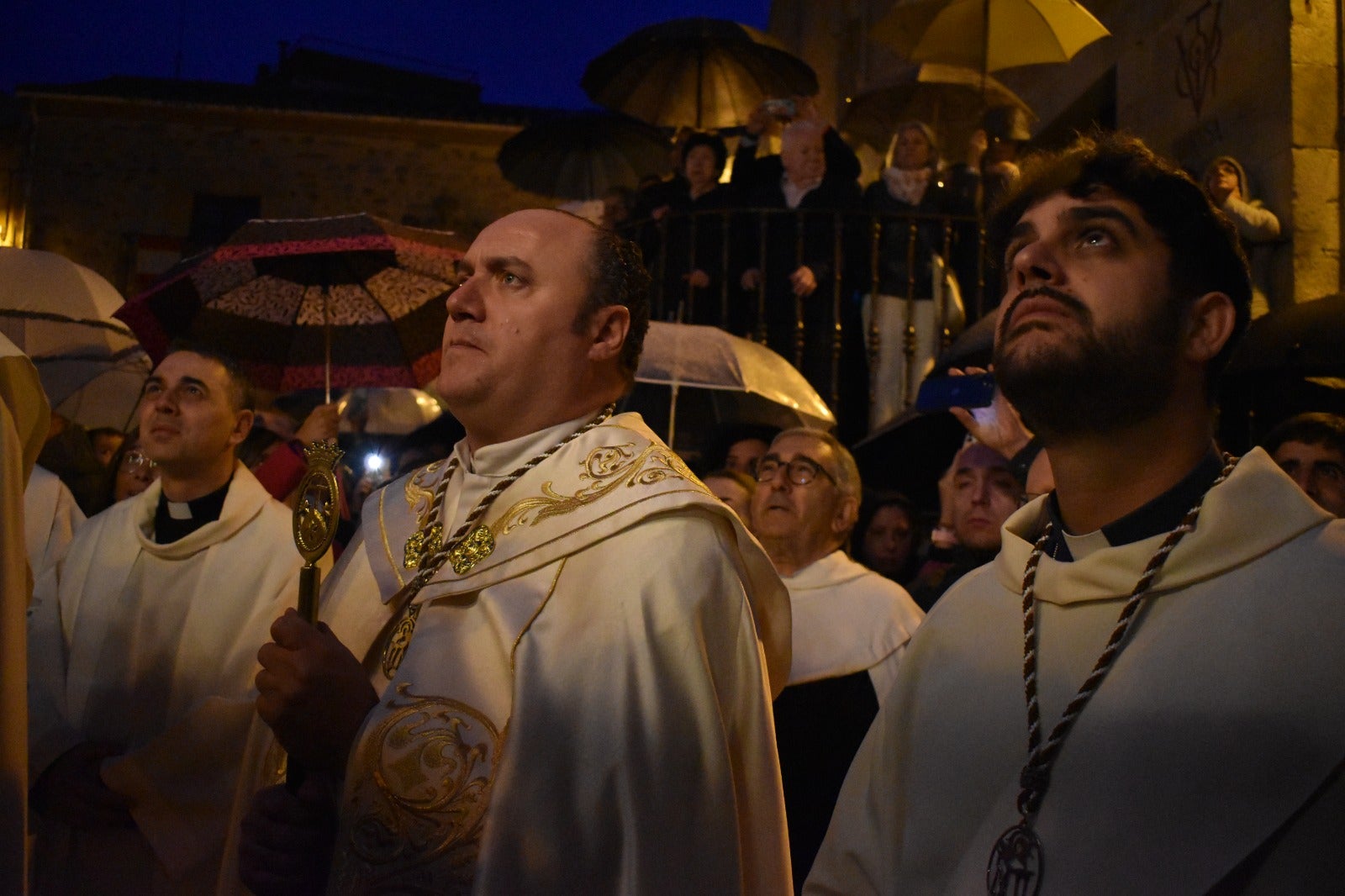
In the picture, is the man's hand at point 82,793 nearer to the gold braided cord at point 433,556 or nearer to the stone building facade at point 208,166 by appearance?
the gold braided cord at point 433,556

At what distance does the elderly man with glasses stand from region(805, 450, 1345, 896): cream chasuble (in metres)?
1.52

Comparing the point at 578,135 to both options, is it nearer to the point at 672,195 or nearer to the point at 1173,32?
the point at 672,195

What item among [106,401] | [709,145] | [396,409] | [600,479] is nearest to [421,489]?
[600,479]

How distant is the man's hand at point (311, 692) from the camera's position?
2.10m

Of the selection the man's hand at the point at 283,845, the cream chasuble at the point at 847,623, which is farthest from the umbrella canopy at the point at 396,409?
the man's hand at the point at 283,845

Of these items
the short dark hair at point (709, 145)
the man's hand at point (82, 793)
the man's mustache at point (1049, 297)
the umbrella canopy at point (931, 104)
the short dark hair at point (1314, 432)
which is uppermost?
the umbrella canopy at point (931, 104)

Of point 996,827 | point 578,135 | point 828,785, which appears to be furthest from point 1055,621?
point 578,135

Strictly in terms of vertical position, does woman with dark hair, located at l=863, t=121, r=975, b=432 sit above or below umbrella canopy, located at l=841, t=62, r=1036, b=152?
below

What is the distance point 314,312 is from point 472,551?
11.0 ft

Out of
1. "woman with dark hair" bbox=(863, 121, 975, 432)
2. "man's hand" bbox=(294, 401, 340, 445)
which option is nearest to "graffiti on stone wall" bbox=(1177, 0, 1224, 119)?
"woman with dark hair" bbox=(863, 121, 975, 432)

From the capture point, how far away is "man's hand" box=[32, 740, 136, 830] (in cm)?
354

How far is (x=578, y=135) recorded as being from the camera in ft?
38.4

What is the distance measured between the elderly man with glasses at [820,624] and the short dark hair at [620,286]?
1.34 metres

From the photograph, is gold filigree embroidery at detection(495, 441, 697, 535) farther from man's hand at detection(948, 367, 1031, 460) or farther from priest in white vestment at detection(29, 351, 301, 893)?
man's hand at detection(948, 367, 1031, 460)
